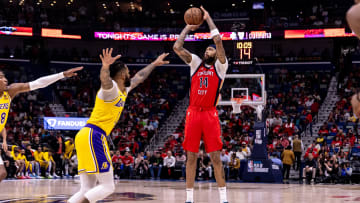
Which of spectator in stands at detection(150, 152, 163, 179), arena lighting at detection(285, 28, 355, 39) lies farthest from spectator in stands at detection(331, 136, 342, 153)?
arena lighting at detection(285, 28, 355, 39)

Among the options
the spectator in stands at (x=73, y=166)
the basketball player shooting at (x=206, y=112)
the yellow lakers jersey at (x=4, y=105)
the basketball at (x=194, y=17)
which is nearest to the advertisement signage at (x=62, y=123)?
the spectator in stands at (x=73, y=166)

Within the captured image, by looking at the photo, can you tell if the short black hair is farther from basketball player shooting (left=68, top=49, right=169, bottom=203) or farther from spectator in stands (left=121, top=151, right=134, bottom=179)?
spectator in stands (left=121, top=151, right=134, bottom=179)

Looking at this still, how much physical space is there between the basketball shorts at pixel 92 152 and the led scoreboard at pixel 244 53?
14.2 metres

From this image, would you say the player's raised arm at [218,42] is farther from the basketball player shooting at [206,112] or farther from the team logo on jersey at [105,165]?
the team logo on jersey at [105,165]

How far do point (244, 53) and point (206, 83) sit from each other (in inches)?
491

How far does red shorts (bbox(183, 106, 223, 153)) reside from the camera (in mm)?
7535

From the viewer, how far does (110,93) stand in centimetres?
577

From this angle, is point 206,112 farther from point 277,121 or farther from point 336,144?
point 277,121

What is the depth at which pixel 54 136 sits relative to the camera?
21.3 meters

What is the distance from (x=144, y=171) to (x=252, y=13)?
54.5 feet

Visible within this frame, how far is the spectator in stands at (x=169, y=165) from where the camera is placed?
19.5 metres

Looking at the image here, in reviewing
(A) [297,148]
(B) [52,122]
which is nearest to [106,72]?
(A) [297,148]

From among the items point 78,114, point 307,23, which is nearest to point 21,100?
point 78,114

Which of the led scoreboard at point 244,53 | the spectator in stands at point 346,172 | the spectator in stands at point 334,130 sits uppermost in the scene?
the led scoreboard at point 244,53
